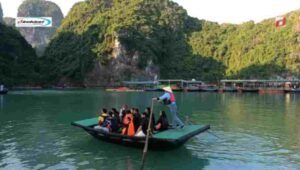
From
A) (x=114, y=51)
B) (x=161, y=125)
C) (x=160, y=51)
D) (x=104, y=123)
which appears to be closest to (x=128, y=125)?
(x=161, y=125)

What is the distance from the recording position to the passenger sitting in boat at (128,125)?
68.8 feet

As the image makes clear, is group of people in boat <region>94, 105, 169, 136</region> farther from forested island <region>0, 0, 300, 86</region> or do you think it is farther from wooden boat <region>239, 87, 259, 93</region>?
forested island <region>0, 0, 300, 86</region>

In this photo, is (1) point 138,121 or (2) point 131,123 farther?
(1) point 138,121

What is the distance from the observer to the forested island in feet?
522

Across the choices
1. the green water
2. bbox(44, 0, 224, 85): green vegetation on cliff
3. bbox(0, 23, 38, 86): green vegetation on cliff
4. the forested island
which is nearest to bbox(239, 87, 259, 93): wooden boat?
the forested island

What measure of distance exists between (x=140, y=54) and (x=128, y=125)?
148 meters

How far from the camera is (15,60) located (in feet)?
482

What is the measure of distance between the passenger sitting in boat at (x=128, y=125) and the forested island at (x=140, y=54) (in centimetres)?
12598

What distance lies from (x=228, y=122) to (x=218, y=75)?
476 feet

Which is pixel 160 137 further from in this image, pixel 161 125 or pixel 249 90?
pixel 249 90

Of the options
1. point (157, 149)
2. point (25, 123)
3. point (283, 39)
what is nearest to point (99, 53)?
point (283, 39)

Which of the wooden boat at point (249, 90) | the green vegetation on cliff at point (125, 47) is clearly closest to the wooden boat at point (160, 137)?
the wooden boat at point (249, 90)

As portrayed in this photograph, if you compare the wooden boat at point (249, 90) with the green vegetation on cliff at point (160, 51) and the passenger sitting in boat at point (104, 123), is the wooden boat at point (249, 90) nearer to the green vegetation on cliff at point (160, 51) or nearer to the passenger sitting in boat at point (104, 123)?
the green vegetation on cliff at point (160, 51)

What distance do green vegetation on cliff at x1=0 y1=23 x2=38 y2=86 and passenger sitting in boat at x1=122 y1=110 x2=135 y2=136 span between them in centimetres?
11331
